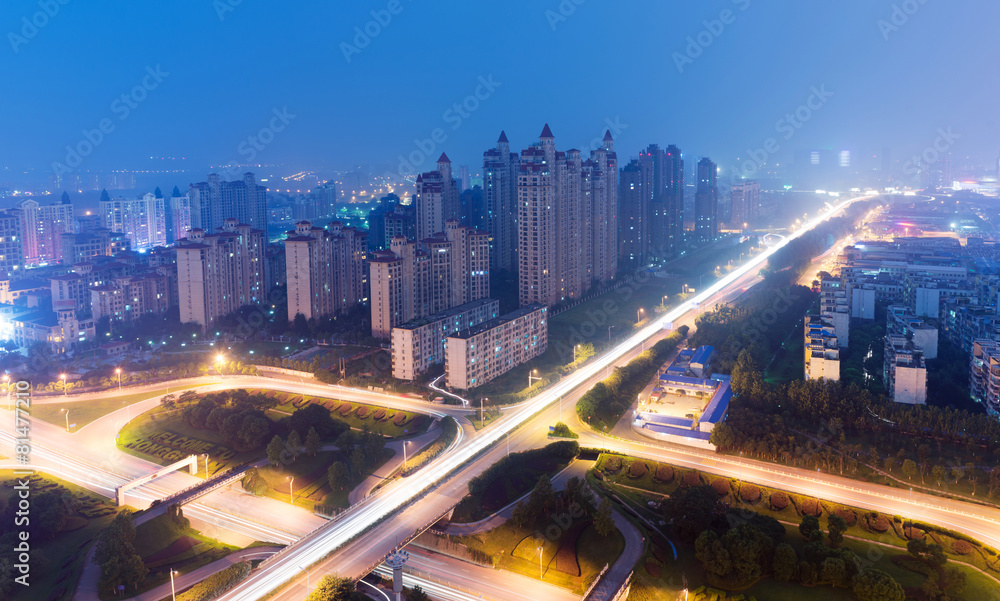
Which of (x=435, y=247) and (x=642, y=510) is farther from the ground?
(x=435, y=247)

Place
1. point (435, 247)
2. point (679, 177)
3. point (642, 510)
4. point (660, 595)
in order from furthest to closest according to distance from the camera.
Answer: point (679, 177) < point (435, 247) < point (642, 510) < point (660, 595)

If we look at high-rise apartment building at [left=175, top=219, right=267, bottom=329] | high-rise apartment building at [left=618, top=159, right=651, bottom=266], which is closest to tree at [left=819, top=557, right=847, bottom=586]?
high-rise apartment building at [left=175, top=219, right=267, bottom=329]

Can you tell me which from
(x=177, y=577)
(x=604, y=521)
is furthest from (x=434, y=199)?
(x=177, y=577)

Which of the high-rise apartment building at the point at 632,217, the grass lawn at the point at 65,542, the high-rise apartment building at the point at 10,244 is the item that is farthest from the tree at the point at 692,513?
the high-rise apartment building at the point at 10,244

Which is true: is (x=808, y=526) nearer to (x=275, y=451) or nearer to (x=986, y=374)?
(x=986, y=374)

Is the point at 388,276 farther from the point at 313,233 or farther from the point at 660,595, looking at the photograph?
the point at 660,595

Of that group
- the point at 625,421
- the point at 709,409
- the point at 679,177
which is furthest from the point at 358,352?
the point at 679,177

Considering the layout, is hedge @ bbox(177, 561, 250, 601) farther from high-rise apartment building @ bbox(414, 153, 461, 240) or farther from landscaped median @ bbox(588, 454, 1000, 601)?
high-rise apartment building @ bbox(414, 153, 461, 240)
